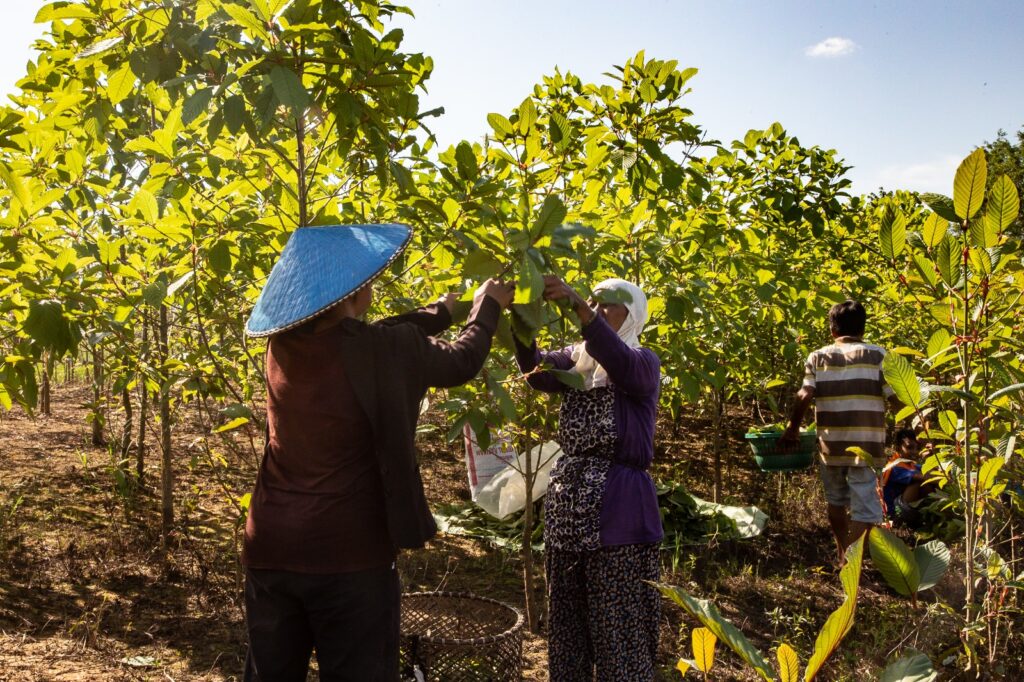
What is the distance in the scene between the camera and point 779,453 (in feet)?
17.9

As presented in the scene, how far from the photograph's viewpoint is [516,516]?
5.62 meters

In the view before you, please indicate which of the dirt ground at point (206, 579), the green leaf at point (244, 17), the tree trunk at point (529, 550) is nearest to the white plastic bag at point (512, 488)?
the dirt ground at point (206, 579)

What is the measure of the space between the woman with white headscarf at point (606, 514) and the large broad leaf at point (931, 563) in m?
1.55

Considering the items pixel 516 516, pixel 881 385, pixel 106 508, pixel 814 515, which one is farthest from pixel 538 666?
pixel 106 508

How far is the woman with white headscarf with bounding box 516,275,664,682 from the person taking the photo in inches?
108

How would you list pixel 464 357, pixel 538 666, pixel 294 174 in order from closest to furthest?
pixel 464 357
pixel 294 174
pixel 538 666

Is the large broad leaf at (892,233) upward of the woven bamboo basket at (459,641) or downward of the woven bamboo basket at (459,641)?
upward

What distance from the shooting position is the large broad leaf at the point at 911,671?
3.07ft

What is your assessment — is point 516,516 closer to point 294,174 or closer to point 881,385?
point 881,385

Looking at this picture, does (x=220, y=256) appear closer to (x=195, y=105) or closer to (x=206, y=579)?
(x=195, y=105)

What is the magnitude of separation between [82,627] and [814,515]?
14.9ft

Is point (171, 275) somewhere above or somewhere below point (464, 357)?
above

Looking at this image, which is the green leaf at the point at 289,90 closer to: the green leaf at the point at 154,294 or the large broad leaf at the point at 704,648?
the green leaf at the point at 154,294

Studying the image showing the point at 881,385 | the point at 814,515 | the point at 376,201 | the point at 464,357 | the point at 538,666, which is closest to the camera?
the point at 464,357
